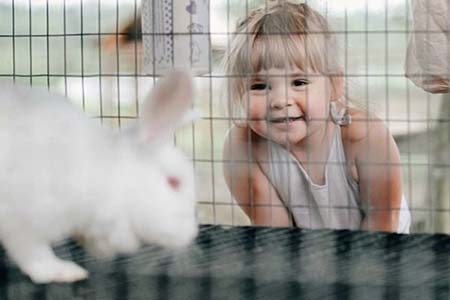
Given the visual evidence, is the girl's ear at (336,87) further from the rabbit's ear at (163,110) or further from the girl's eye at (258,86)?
the rabbit's ear at (163,110)

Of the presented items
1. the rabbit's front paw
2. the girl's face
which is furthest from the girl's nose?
the rabbit's front paw

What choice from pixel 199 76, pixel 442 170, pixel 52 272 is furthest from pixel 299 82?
pixel 52 272

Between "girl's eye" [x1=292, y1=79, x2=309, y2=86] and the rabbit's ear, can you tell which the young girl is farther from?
the rabbit's ear

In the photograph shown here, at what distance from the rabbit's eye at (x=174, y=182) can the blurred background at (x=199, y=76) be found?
0.66 m

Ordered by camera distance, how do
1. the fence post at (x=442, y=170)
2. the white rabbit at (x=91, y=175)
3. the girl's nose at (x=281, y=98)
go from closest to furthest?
the white rabbit at (x=91, y=175)
the girl's nose at (x=281, y=98)
the fence post at (x=442, y=170)

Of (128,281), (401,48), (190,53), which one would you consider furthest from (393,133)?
Result: (128,281)

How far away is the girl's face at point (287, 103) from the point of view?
1397mm

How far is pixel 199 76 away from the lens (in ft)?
4.68

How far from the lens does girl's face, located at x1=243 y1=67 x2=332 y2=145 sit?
140cm

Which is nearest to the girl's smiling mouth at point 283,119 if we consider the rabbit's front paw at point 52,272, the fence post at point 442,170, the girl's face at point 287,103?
the girl's face at point 287,103

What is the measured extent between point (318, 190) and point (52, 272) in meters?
0.77

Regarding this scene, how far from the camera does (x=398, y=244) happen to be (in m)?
1.07

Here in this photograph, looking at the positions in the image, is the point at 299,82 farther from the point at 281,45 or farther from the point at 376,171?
the point at 376,171

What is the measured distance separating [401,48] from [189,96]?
35.9 inches
